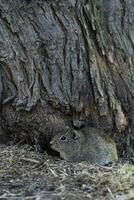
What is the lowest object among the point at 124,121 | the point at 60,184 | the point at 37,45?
the point at 60,184

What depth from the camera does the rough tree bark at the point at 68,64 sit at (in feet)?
21.3

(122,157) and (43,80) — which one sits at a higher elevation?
(43,80)

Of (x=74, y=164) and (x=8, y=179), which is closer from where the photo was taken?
(x=8, y=179)

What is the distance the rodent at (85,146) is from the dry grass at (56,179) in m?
0.26

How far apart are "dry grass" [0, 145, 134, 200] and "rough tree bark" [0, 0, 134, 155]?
2.00ft

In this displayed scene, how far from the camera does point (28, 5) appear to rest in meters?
6.44

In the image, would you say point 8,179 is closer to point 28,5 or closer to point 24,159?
point 24,159

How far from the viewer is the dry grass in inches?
213

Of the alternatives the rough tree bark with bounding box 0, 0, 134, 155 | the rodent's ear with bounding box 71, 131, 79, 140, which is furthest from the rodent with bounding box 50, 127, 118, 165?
the rough tree bark with bounding box 0, 0, 134, 155

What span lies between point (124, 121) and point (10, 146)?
1447 millimetres

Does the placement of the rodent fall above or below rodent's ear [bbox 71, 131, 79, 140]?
below

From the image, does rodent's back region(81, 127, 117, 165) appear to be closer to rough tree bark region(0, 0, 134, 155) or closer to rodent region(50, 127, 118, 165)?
rodent region(50, 127, 118, 165)

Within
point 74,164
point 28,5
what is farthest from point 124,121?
point 28,5

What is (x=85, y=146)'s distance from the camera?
22.4 feet
